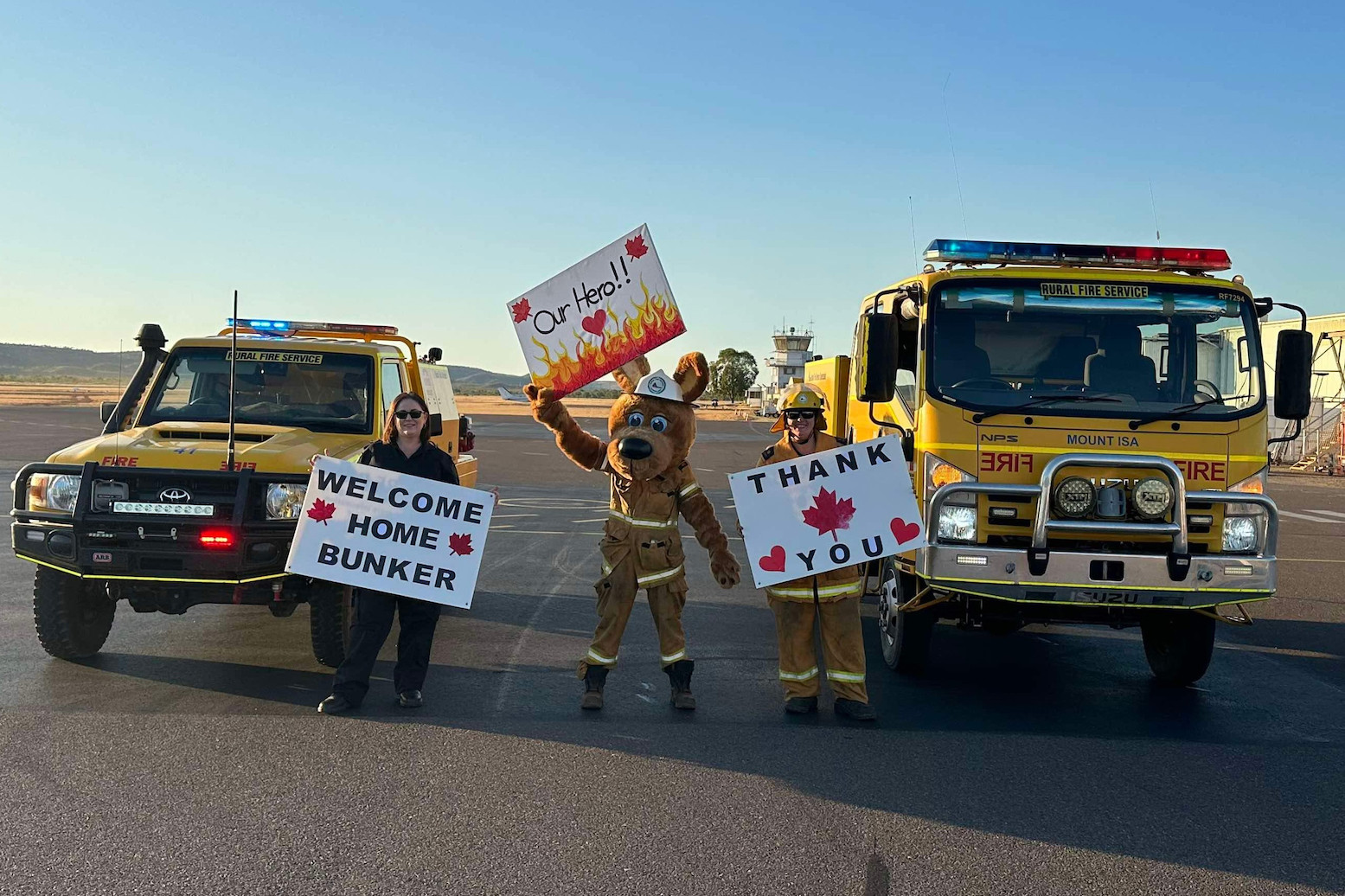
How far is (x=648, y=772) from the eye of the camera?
5.58m

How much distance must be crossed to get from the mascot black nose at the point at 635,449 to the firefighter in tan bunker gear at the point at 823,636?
0.93 metres

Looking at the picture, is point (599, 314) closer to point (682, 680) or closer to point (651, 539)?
point (651, 539)

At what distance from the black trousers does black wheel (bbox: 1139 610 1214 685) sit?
4201 mm

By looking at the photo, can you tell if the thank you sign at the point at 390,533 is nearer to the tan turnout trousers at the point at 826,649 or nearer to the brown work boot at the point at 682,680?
the brown work boot at the point at 682,680

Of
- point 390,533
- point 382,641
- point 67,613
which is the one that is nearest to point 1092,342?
point 390,533

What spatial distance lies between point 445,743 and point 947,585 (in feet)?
9.46

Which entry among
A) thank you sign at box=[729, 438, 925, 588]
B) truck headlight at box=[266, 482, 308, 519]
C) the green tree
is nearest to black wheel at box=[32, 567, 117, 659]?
truck headlight at box=[266, 482, 308, 519]

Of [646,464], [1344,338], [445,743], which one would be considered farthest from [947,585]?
[1344,338]

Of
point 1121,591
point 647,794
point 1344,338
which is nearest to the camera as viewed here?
point 647,794

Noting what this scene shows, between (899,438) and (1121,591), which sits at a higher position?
(899,438)

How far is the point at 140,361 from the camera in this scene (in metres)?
9.25

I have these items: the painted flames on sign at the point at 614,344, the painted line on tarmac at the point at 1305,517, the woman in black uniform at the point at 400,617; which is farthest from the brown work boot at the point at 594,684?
the painted line on tarmac at the point at 1305,517

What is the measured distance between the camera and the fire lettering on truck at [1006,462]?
6.85 m

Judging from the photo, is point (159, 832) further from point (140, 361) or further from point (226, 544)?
point (140, 361)
